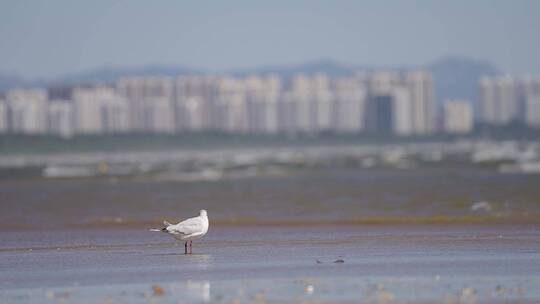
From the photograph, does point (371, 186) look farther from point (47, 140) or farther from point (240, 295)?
point (47, 140)

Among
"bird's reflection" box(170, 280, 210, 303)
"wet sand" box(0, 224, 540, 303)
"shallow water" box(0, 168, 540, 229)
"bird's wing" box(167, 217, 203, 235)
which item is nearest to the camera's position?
"bird's reflection" box(170, 280, 210, 303)

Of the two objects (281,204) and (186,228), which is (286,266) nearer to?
(186,228)

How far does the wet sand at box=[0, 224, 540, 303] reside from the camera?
527 inches

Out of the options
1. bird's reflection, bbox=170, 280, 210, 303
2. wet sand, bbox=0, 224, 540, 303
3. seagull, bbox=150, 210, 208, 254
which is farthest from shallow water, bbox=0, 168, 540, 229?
bird's reflection, bbox=170, 280, 210, 303

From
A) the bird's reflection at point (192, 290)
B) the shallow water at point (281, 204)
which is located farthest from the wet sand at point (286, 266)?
the shallow water at point (281, 204)

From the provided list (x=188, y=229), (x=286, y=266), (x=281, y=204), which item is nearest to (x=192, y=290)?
(x=286, y=266)

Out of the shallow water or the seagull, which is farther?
the shallow water

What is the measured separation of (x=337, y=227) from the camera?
2411cm

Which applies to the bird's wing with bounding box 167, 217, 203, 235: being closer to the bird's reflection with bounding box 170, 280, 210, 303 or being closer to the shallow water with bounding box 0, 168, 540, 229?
the bird's reflection with bounding box 170, 280, 210, 303

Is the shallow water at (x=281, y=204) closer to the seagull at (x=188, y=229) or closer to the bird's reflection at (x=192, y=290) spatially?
the seagull at (x=188, y=229)

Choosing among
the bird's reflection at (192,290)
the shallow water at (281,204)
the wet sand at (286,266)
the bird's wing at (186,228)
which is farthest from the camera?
the shallow water at (281,204)

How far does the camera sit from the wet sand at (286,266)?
13.4 metres

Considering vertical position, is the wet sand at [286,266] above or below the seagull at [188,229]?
below

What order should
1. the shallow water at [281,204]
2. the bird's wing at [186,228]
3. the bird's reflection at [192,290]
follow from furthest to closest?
the shallow water at [281,204], the bird's wing at [186,228], the bird's reflection at [192,290]
